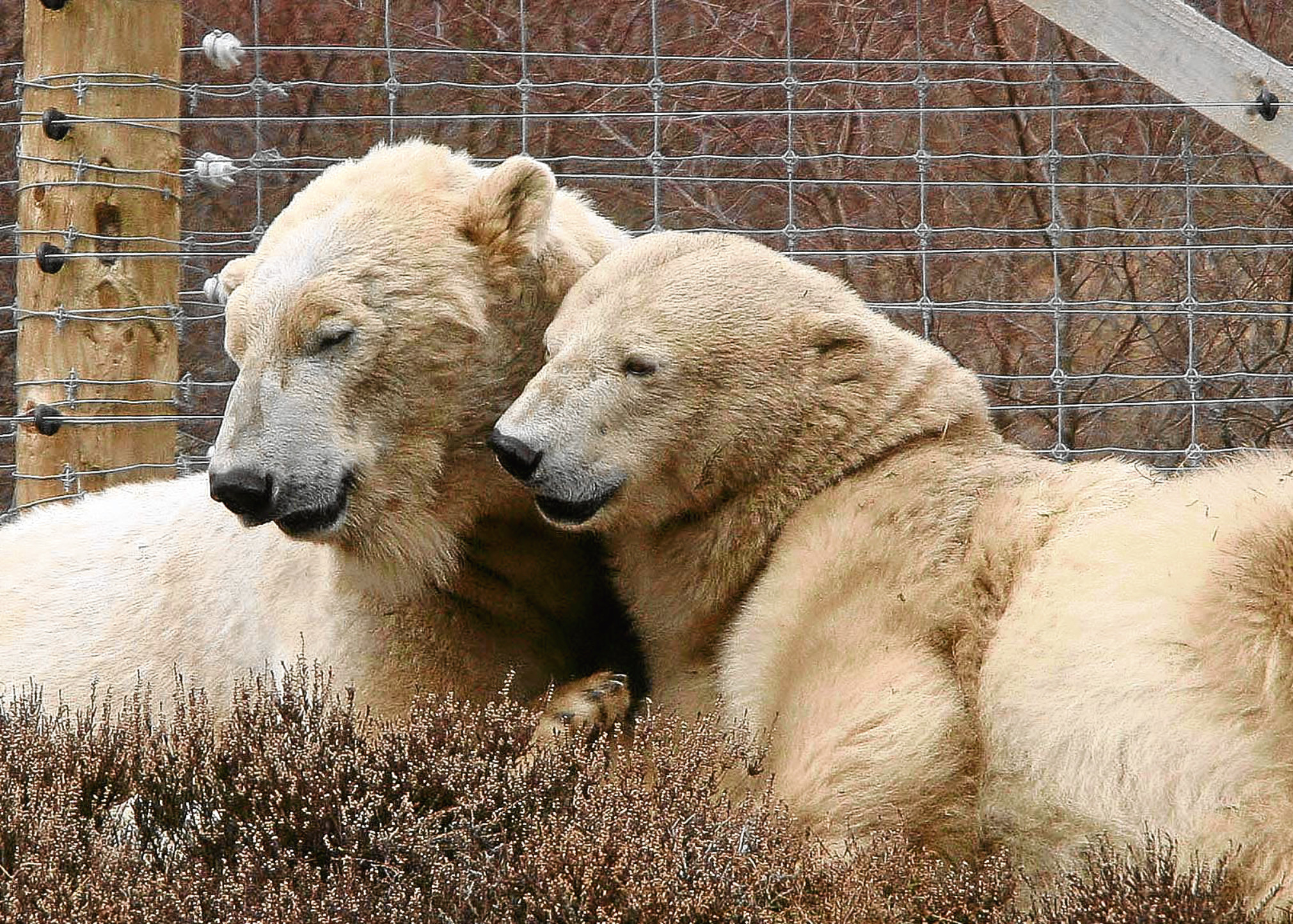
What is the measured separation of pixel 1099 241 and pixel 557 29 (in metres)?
3.21

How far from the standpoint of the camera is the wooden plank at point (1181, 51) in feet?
14.0

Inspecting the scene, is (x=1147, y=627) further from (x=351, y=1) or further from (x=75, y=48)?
(x=351, y=1)

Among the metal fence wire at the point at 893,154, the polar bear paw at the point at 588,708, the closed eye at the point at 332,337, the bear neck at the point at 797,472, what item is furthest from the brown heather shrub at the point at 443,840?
the metal fence wire at the point at 893,154

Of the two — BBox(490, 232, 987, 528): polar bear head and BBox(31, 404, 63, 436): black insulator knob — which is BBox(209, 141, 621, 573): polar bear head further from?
BBox(31, 404, 63, 436): black insulator knob

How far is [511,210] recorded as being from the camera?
353 centimetres

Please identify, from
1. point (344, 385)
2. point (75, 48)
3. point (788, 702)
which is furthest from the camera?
point (75, 48)

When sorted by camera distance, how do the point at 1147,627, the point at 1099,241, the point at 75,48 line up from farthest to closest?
the point at 1099,241
the point at 75,48
the point at 1147,627

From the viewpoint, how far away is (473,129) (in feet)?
30.4

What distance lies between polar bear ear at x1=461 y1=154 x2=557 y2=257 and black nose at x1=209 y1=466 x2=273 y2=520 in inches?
27.9

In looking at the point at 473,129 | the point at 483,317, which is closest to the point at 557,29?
the point at 473,129

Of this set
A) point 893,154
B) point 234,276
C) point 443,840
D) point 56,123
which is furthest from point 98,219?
point 893,154

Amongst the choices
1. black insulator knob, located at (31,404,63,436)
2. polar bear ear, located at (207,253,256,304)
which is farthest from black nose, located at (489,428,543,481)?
black insulator knob, located at (31,404,63,436)

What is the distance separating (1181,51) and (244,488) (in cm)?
262

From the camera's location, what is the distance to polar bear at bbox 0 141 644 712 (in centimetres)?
332
